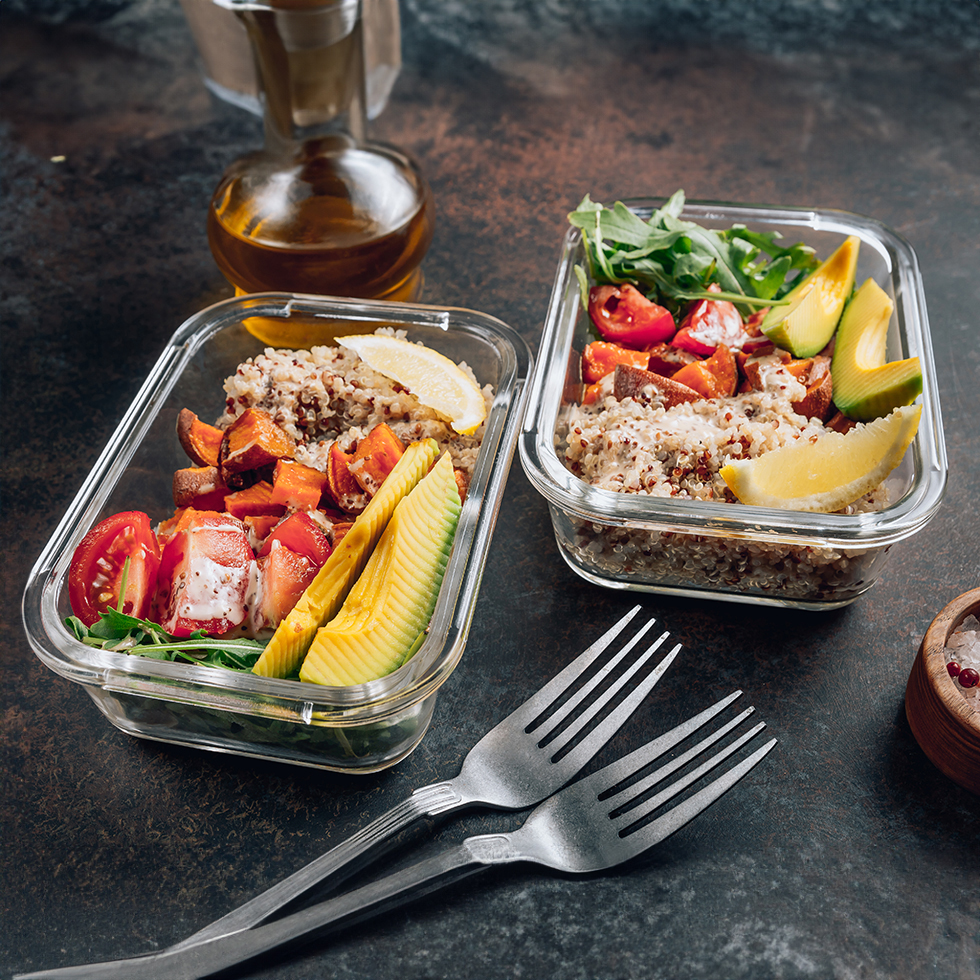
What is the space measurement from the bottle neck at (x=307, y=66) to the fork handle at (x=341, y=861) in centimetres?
119

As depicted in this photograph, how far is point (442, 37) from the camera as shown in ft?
8.71

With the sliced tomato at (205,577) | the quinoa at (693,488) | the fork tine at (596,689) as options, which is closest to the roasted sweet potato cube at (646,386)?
the quinoa at (693,488)

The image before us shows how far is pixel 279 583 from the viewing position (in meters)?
1.20

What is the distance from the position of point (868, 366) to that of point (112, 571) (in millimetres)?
1116

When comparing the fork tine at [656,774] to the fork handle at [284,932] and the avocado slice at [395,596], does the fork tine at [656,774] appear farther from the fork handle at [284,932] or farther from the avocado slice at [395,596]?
the avocado slice at [395,596]

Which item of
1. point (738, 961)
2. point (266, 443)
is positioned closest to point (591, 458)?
point (266, 443)

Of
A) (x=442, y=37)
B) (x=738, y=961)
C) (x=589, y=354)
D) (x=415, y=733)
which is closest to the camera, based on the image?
(x=738, y=961)

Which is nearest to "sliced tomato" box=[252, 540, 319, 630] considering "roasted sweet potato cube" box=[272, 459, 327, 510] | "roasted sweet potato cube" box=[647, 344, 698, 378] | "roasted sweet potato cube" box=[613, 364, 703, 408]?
"roasted sweet potato cube" box=[272, 459, 327, 510]

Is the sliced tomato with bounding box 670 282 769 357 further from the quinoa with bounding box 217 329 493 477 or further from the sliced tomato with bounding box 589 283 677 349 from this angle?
the quinoa with bounding box 217 329 493 477

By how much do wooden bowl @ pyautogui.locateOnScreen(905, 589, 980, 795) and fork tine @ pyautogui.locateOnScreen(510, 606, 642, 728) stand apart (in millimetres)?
369

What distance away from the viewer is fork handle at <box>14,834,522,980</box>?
1.02 metres

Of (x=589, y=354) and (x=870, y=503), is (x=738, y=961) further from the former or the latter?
(x=589, y=354)

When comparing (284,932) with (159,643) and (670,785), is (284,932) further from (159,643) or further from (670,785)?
(670,785)

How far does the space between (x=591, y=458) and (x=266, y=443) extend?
48 centimetres
